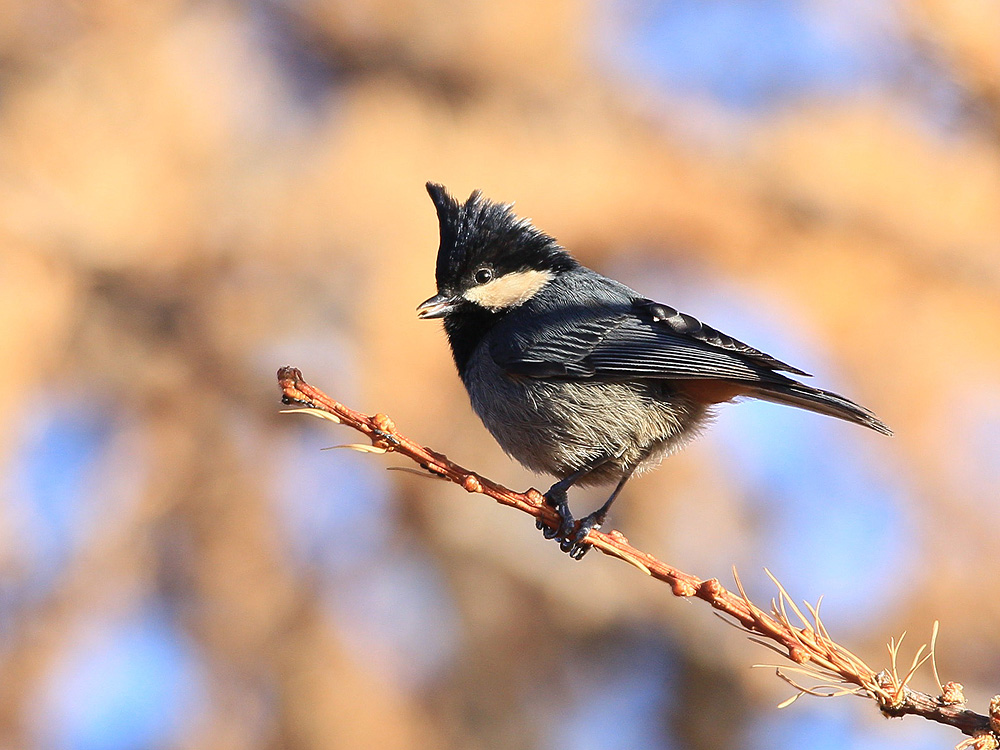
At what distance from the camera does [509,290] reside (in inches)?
128

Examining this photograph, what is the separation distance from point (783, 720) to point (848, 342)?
1877 mm

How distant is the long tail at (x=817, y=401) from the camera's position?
2311 millimetres

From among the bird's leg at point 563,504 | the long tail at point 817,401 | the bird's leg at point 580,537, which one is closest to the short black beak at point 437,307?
the bird's leg at point 563,504

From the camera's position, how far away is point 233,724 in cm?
465

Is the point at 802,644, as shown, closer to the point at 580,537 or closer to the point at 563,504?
the point at 580,537

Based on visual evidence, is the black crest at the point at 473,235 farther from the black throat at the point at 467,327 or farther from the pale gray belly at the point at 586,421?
the pale gray belly at the point at 586,421

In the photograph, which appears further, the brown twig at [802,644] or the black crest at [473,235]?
the black crest at [473,235]

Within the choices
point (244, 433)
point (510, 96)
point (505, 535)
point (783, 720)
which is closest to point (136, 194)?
point (244, 433)

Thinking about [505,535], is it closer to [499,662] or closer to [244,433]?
[499,662]

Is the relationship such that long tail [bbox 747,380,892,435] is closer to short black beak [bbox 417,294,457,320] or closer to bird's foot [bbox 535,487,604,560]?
bird's foot [bbox 535,487,604,560]

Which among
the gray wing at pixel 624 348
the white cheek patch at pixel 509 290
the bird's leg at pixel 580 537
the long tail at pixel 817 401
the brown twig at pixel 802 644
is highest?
the white cheek patch at pixel 509 290

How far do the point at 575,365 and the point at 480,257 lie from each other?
1.81 feet

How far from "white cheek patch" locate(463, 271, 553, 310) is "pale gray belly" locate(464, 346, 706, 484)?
1.16ft

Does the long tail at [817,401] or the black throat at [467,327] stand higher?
the black throat at [467,327]
